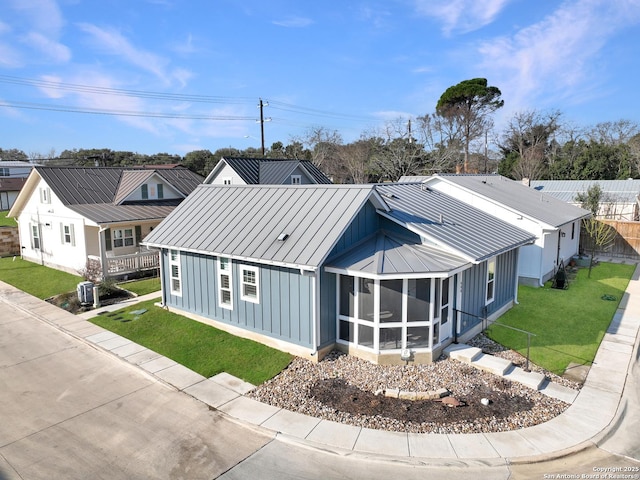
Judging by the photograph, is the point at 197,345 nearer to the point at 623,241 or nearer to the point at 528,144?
the point at 623,241

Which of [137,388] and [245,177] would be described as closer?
[137,388]

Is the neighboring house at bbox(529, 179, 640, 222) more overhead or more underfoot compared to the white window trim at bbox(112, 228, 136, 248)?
more overhead

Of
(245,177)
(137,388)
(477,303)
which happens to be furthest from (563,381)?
(245,177)

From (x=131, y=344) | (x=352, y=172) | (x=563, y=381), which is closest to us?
(x=563, y=381)

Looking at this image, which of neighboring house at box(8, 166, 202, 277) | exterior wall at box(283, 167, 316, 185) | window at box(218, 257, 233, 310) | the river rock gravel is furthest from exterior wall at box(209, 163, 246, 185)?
the river rock gravel

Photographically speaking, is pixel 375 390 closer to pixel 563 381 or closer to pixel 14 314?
pixel 563 381

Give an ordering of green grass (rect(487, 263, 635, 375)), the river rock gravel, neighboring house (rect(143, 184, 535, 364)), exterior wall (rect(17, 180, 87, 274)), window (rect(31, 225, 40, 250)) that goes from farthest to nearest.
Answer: window (rect(31, 225, 40, 250)), exterior wall (rect(17, 180, 87, 274)), green grass (rect(487, 263, 635, 375)), neighboring house (rect(143, 184, 535, 364)), the river rock gravel

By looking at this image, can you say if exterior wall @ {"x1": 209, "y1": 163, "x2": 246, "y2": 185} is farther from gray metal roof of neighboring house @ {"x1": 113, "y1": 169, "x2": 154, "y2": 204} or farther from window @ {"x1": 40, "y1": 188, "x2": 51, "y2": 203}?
window @ {"x1": 40, "y1": 188, "x2": 51, "y2": 203}
